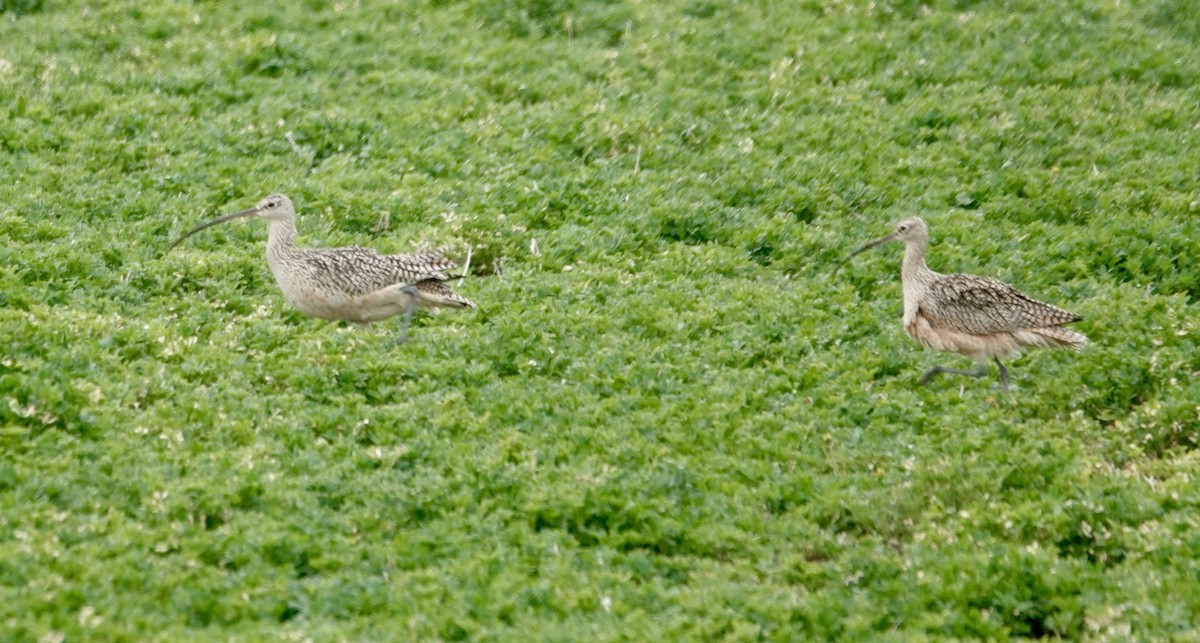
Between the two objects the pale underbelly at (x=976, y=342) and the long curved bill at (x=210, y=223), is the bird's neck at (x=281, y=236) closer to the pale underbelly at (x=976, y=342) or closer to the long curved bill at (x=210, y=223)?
the long curved bill at (x=210, y=223)

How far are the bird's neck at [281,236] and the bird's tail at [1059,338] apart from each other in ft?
18.2

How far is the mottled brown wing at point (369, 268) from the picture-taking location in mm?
11383

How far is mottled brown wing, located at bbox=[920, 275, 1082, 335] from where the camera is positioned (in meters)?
11.1

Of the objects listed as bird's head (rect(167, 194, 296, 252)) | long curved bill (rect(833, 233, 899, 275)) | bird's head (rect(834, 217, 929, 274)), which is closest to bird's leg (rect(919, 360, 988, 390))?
bird's head (rect(834, 217, 929, 274))

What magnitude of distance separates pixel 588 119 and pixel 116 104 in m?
4.59

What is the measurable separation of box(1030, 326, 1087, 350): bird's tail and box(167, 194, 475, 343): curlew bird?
163 inches

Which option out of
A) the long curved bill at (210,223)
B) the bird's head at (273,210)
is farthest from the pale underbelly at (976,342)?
the long curved bill at (210,223)

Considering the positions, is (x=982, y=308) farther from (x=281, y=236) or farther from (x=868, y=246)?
(x=281, y=236)

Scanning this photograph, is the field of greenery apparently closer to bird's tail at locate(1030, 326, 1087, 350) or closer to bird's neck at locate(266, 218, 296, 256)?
bird's tail at locate(1030, 326, 1087, 350)

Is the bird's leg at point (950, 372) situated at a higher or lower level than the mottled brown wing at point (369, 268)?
lower

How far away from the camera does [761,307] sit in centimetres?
1201

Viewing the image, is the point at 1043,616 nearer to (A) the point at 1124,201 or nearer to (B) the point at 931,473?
(B) the point at 931,473

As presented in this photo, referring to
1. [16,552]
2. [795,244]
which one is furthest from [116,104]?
[16,552]

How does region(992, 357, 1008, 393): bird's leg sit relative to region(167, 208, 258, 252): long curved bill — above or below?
below
